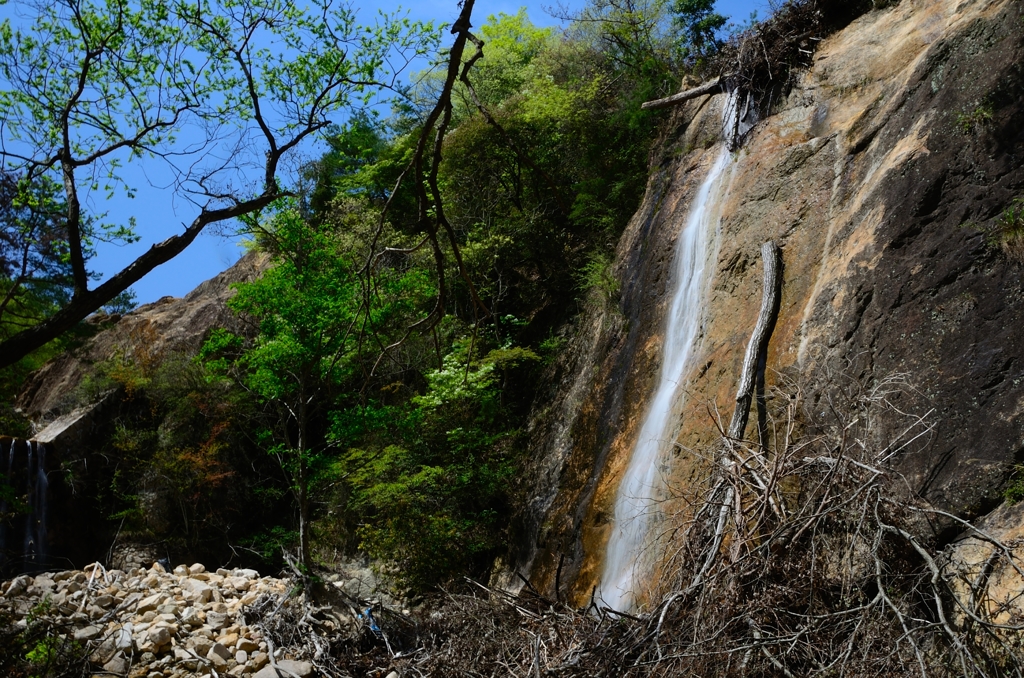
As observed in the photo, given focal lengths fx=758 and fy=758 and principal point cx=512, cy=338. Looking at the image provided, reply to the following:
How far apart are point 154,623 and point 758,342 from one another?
728cm

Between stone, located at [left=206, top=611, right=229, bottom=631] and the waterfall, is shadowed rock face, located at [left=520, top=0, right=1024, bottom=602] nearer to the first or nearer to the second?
the waterfall

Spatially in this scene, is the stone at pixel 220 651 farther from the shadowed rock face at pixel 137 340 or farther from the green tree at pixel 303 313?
the shadowed rock face at pixel 137 340

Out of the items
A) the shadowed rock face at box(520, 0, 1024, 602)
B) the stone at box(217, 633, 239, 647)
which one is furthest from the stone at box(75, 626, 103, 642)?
the shadowed rock face at box(520, 0, 1024, 602)

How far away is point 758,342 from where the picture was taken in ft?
23.9

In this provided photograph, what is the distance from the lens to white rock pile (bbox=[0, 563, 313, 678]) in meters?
7.89

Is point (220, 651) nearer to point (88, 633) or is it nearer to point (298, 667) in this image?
point (298, 667)

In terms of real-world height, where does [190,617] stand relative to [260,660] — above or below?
above

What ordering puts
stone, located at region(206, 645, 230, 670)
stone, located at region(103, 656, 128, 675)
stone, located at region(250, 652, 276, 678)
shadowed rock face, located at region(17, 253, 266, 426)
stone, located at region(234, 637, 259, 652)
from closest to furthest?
stone, located at region(103, 656, 128, 675), stone, located at region(206, 645, 230, 670), stone, located at region(250, 652, 276, 678), stone, located at region(234, 637, 259, 652), shadowed rock face, located at region(17, 253, 266, 426)

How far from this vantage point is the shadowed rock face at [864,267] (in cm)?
548

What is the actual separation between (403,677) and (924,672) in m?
5.16

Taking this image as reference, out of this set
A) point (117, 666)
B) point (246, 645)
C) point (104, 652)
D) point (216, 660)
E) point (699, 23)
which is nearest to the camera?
point (117, 666)

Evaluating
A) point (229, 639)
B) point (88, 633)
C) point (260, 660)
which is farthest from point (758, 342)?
point (88, 633)

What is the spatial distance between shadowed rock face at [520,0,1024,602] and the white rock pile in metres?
3.67

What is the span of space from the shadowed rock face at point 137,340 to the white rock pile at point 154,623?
938 cm
